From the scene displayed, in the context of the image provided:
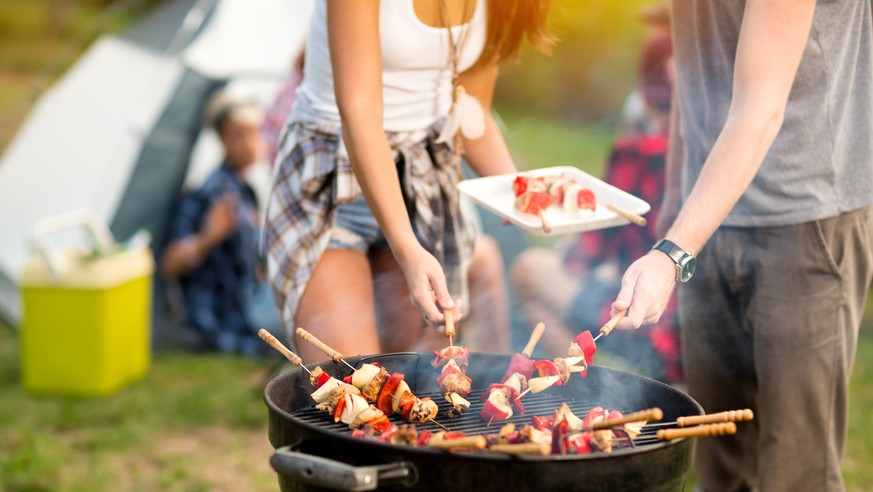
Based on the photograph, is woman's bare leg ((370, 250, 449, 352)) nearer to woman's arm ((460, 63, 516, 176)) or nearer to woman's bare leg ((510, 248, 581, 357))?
woman's arm ((460, 63, 516, 176))

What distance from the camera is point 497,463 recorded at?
1.61 m

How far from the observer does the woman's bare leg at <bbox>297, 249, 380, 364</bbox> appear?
7.64ft

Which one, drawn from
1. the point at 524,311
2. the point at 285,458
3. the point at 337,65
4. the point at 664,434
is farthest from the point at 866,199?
the point at 524,311

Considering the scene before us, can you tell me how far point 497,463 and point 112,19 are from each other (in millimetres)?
5553

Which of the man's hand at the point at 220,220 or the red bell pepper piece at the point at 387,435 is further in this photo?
the man's hand at the point at 220,220

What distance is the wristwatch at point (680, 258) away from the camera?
2.07 meters

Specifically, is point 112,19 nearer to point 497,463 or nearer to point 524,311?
point 524,311

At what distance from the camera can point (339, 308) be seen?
2338 millimetres

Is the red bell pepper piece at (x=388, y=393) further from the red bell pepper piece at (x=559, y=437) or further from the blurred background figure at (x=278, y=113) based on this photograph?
the blurred background figure at (x=278, y=113)

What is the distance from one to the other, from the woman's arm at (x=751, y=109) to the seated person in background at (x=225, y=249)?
3.50m

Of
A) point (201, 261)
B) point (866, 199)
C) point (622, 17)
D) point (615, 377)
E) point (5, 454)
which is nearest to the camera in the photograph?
point (615, 377)

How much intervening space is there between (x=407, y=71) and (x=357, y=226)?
414 mm

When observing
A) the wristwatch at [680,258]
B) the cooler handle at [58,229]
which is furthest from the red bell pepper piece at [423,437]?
the cooler handle at [58,229]

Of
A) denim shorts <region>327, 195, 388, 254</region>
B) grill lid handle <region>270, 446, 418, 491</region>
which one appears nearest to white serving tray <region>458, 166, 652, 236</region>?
denim shorts <region>327, 195, 388, 254</region>
